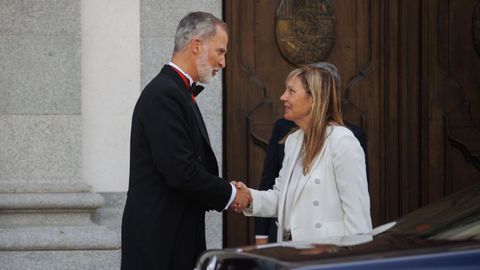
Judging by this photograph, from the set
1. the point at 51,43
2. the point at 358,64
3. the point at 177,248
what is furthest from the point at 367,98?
the point at 177,248

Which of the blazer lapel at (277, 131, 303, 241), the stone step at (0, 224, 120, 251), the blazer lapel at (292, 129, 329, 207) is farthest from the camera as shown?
the stone step at (0, 224, 120, 251)

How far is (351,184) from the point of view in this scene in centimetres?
546

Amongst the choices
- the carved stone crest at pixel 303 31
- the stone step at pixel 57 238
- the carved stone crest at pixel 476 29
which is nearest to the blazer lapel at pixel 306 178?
the stone step at pixel 57 238

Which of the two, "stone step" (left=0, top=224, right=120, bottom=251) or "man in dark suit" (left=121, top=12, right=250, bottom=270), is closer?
"man in dark suit" (left=121, top=12, right=250, bottom=270)

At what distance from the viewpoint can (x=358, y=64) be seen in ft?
28.3

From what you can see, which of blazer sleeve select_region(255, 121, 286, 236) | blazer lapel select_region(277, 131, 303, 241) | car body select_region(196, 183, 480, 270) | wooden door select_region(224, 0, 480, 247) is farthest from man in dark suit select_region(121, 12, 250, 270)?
wooden door select_region(224, 0, 480, 247)

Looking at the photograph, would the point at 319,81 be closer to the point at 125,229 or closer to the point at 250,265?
the point at 125,229

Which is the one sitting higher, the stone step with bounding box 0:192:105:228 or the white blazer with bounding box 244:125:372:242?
the white blazer with bounding box 244:125:372:242

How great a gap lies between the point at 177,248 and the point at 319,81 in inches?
44.7

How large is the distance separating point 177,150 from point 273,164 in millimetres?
1376

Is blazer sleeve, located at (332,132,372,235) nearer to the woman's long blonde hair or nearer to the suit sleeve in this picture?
the woman's long blonde hair

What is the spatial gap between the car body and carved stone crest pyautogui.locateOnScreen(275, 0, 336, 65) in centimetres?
406

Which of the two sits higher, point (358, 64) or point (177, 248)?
point (358, 64)

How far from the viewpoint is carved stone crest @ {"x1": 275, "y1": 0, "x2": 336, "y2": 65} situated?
8547 millimetres
